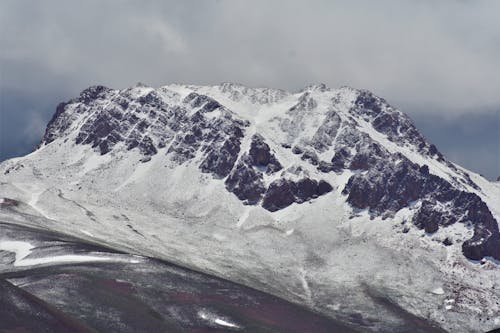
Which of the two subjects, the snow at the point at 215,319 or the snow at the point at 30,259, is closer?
the snow at the point at 215,319

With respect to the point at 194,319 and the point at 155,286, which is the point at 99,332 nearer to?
the point at 194,319

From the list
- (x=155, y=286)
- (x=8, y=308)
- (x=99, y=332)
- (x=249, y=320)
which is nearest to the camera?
(x=8, y=308)

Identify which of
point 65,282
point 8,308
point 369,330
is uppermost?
point 369,330

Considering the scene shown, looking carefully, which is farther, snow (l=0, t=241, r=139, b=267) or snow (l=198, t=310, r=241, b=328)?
snow (l=0, t=241, r=139, b=267)

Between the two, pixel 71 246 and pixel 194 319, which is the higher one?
pixel 71 246

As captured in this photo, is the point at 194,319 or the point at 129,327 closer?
the point at 129,327

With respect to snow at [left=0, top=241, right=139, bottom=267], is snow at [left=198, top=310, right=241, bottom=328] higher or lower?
lower

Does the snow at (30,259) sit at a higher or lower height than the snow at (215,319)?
higher

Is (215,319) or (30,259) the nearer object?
(215,319)

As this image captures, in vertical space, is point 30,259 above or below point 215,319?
above

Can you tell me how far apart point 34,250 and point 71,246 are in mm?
9672

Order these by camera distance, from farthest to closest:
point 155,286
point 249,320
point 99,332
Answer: point 155,286 → point 249,320 → point 99,332

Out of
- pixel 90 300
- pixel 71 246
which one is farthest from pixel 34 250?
pixel 90 300

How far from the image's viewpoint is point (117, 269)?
173 metres
